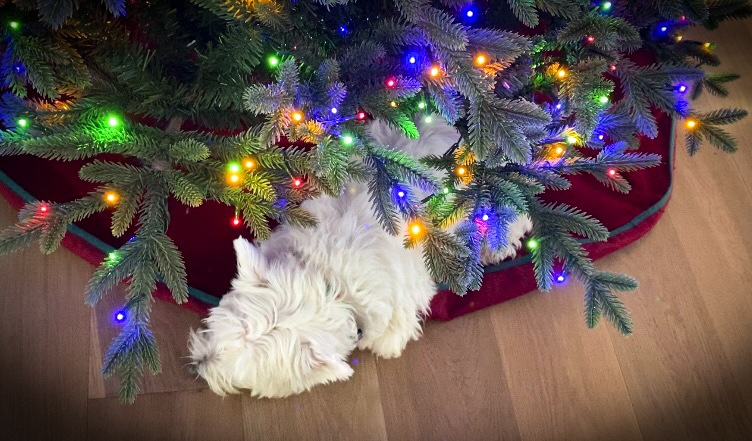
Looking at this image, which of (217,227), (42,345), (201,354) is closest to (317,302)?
(201,354)

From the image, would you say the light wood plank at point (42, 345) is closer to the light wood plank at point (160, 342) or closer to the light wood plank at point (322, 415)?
the light wood plank at point (160, 342)

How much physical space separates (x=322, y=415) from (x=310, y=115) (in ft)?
2.58

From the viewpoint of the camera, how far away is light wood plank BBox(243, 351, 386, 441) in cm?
146

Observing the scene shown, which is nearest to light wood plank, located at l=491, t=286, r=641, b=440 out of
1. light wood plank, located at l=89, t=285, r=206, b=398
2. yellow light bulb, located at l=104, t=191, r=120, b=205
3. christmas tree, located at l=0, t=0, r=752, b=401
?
christmas tree, located at l=0, t=0, r=752, b=401

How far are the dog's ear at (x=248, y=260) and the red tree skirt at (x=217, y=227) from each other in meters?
0.26

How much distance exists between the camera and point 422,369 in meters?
1.57

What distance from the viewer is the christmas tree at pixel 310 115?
103 cm

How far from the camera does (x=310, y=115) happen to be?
42.9 inches

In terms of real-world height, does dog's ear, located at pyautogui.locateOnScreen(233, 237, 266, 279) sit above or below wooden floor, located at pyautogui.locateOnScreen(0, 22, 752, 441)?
above

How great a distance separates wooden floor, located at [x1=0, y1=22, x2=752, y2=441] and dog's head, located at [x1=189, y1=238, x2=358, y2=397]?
0.57 ft

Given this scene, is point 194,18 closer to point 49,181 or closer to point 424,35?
point 424,35

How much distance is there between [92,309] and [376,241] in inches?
29.1

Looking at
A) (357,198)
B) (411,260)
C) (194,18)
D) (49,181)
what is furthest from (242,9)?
(49,181)

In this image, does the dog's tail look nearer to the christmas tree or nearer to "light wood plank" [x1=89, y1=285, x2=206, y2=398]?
"light wood plank" [x1=89, y1=285, x2=206, y2=398]
